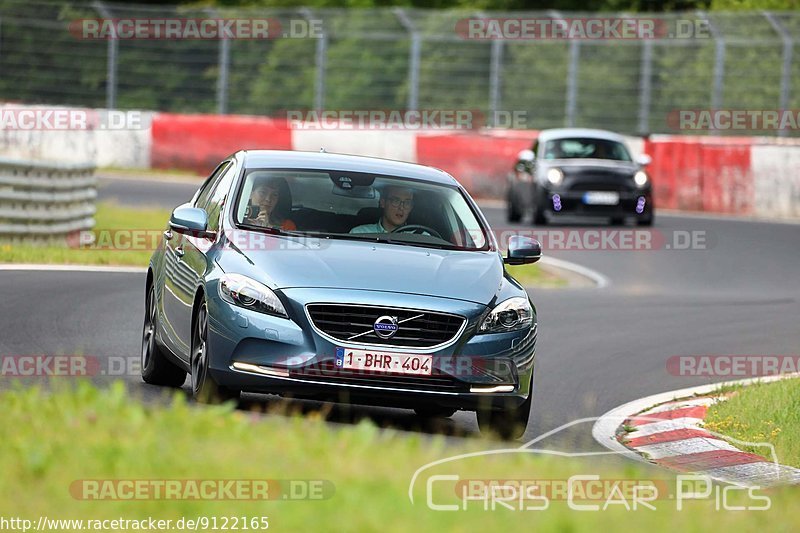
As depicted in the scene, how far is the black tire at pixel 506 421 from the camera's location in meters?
9.70

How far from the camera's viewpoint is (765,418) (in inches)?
443

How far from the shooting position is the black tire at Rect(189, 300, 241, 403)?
9273 millimetres

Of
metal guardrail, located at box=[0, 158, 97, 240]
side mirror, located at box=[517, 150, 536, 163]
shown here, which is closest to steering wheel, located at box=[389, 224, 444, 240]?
metal guardrail, located at box=[0, 158, 97, 240]

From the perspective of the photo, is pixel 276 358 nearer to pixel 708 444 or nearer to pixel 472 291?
pixel 472 291

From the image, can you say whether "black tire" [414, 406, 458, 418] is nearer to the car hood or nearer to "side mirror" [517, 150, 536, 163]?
the car hood

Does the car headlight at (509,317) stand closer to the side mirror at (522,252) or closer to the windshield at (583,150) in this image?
the side mirror at (522,252)

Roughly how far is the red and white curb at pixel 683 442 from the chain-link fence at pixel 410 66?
794 inches

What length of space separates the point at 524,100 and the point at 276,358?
26161mm

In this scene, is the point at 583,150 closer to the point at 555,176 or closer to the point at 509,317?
the point at 555,176

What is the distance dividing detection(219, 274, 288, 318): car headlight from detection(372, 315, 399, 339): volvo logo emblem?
1.50ft

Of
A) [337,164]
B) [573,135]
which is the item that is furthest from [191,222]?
[573,135]

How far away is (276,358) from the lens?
29.8ft

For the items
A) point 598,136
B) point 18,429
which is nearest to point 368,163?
point 18,429

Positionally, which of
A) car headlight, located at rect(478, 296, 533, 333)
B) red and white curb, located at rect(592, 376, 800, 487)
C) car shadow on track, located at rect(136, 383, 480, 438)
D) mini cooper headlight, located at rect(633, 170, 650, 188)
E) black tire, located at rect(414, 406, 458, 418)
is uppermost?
car headlight, located at rect(478, 296, 533, 333)
